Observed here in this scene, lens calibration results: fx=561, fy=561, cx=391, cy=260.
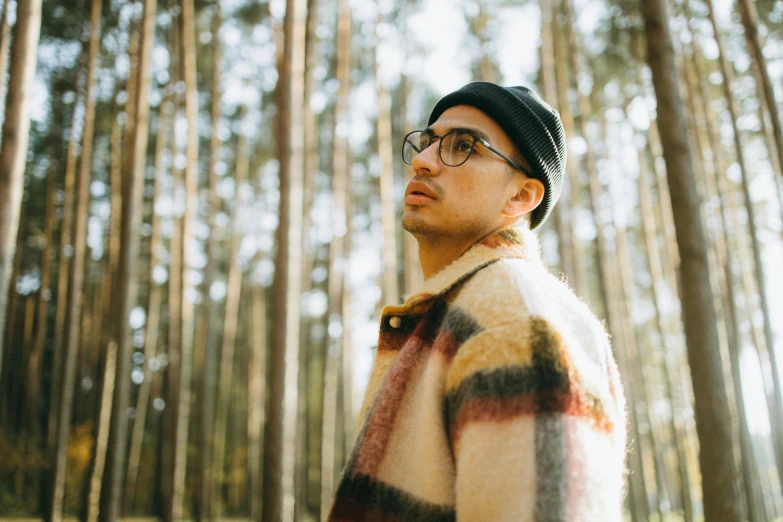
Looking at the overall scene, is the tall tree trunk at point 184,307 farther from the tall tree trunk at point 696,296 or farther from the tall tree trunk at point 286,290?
the tall tree trunk at point 696,296

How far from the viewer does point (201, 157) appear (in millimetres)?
14906

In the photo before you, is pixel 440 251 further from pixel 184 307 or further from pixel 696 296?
pixel 184 307

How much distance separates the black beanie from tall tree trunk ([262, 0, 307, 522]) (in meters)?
4.56

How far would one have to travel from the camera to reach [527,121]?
4.21ft

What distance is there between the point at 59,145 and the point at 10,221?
1076 centimetres

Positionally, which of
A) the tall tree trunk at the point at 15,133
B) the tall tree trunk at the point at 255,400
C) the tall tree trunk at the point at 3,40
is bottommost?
the tall tree trunk at the point at 255,400

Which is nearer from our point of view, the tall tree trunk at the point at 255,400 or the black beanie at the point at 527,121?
the black beanie at the point at 527,121

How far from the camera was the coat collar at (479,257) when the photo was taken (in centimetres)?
105

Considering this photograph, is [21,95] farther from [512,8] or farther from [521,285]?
[512,8]

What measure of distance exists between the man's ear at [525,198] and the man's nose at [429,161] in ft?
0.61

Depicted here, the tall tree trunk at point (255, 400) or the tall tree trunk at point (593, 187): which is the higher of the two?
the tall tree trunk at point (593, 187)

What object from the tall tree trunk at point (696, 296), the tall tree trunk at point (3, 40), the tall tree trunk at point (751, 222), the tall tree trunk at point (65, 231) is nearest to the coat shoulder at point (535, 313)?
the tall tree trunk at point (696, 296)

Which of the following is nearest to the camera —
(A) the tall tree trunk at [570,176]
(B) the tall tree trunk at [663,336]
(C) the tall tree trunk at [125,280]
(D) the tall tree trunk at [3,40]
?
(D) the tall tree trunk at [3,40]

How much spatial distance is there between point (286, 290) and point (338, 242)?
596 centimetres
